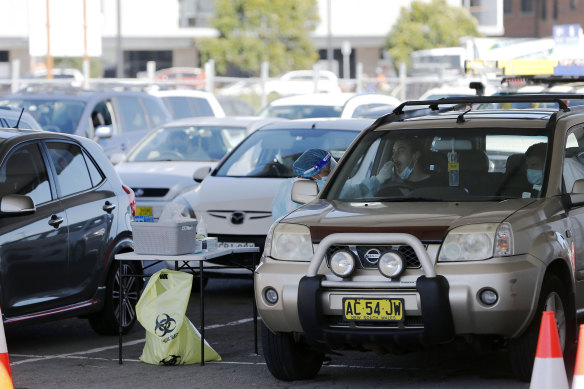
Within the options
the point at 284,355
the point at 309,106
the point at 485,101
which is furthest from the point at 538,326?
the point at 309,106

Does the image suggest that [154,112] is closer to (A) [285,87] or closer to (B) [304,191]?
(B) [304,191]

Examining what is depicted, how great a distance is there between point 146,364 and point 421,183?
222cm

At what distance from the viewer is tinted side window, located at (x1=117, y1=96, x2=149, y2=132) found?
20.5 meters

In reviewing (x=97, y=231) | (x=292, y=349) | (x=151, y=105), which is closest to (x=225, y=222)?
(x=97, y=231)

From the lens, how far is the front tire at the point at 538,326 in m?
7.62

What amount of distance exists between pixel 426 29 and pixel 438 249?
192ft

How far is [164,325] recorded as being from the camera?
8891 mm

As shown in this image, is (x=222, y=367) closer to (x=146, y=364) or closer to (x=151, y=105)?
(x=146, y=364)

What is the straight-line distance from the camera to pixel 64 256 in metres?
9.50

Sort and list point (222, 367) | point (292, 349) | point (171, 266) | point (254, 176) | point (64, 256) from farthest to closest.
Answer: point (254, 176), point (171, 266), point (64, 256), point (222, 367), point (292, 349)

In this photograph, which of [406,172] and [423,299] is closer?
[423,299]

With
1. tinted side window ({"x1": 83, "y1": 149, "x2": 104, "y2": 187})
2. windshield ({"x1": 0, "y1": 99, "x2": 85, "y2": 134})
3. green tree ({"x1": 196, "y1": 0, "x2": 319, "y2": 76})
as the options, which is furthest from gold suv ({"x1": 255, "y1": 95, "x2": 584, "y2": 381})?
green tree ({"x1": 196, "y1": 0, "x2": 319, "y2": 76})

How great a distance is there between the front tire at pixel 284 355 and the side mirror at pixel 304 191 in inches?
42.5

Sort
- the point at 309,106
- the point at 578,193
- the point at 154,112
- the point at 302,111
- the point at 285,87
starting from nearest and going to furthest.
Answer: the point at 578,193 → the point at 154,112 → the point at 302,111 → the point at 309,106 → the point at 285,87
